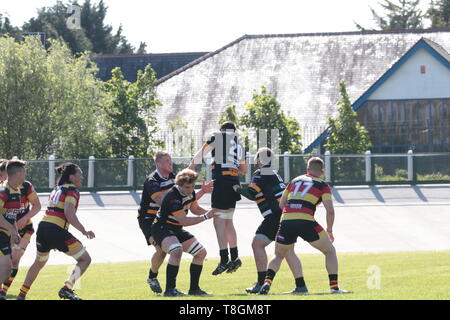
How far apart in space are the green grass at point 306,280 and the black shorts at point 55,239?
0.81m

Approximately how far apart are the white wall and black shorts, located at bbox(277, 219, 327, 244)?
38.0 m

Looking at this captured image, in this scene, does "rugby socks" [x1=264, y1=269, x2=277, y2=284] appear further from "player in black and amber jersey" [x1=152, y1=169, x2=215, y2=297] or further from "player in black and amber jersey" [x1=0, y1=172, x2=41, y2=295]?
"player in black and amber jersey" [x1=0, y1=172, x2=41, y2=295]

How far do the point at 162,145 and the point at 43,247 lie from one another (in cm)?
2968

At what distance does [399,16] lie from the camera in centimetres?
10044

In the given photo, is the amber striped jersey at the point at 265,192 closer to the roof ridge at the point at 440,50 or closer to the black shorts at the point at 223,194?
the black shorts at the point at 223,194

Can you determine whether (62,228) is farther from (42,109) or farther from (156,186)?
(42,109)

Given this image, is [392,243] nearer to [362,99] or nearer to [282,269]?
[282,269]

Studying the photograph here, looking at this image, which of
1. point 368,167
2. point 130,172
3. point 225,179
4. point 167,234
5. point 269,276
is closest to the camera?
point 269,276

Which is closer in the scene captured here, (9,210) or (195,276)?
(9,210)

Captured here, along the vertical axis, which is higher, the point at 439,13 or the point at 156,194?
the point at 439,13

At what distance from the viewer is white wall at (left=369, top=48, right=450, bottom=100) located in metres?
52.0

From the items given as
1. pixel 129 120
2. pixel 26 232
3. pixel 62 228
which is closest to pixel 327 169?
pixel 129 120

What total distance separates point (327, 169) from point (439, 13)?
198 feet
